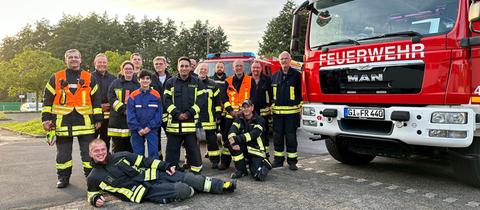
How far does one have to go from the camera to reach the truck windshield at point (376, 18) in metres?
4.33

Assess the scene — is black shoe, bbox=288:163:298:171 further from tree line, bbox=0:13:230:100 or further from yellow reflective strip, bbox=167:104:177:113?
tree line, bbox=0:13:230:100

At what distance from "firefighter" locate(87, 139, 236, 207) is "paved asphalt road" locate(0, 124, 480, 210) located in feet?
0.34

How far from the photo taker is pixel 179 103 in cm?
527

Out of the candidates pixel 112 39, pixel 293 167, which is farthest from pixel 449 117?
pixel 112 39

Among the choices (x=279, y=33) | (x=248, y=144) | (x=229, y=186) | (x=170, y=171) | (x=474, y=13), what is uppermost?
(x=279, y=33)

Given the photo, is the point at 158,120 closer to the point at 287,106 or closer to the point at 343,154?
the point at 287,106

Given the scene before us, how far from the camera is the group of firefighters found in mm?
4270

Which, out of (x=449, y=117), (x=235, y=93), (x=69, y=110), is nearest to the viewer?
(x=449, y=117)

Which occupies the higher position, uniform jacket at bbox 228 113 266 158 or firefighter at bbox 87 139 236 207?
uniform jacket at bbox 228 113 266 158

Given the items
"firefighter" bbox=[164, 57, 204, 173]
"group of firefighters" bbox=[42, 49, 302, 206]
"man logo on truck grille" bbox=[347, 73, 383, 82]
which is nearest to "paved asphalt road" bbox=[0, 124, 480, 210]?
"group of firefighters" bbox=[42, 49, 302, 206]

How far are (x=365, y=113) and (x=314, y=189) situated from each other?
1119mm

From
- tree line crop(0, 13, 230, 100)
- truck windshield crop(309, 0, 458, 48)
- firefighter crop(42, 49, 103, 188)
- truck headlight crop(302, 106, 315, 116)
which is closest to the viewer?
truck windshield crop(309, 0, 458, 48)

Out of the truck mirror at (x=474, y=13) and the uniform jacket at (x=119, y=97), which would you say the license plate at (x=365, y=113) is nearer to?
the truck mirror at (x=474, y=13)

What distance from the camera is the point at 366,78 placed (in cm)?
482
